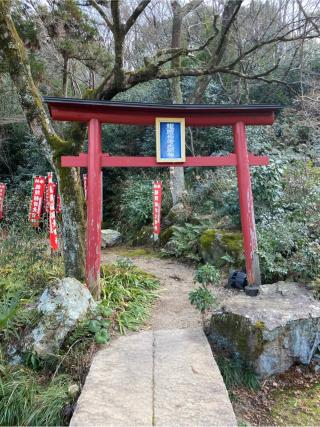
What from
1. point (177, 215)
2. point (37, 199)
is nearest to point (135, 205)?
point (177, 215)

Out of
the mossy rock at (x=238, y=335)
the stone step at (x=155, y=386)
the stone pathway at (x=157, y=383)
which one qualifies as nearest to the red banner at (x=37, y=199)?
the stone pathway at (x=157, y=383)

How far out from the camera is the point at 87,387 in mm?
3072

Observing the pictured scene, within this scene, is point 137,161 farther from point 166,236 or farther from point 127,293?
point 166,236

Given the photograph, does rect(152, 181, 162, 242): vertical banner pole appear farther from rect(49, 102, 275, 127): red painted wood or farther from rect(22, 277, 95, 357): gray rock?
rect(22, 277, 95, 357): gray rock

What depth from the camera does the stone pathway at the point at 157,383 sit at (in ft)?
8.78

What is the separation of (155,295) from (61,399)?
250 centimetres

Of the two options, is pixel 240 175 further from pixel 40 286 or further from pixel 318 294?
pixel 40 286

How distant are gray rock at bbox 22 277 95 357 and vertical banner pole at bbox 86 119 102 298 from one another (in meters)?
0.47

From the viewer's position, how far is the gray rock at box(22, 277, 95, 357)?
3795 millimetres

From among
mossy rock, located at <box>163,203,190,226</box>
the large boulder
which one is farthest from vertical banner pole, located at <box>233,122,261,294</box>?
mossy rock, located at <box>163,203,190,226</box>

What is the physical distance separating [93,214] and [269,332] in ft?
8.48

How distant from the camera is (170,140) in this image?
201 inches

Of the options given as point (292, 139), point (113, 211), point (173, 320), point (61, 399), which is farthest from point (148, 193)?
point (61, 399)

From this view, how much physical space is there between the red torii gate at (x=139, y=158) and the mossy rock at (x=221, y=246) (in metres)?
1.00
